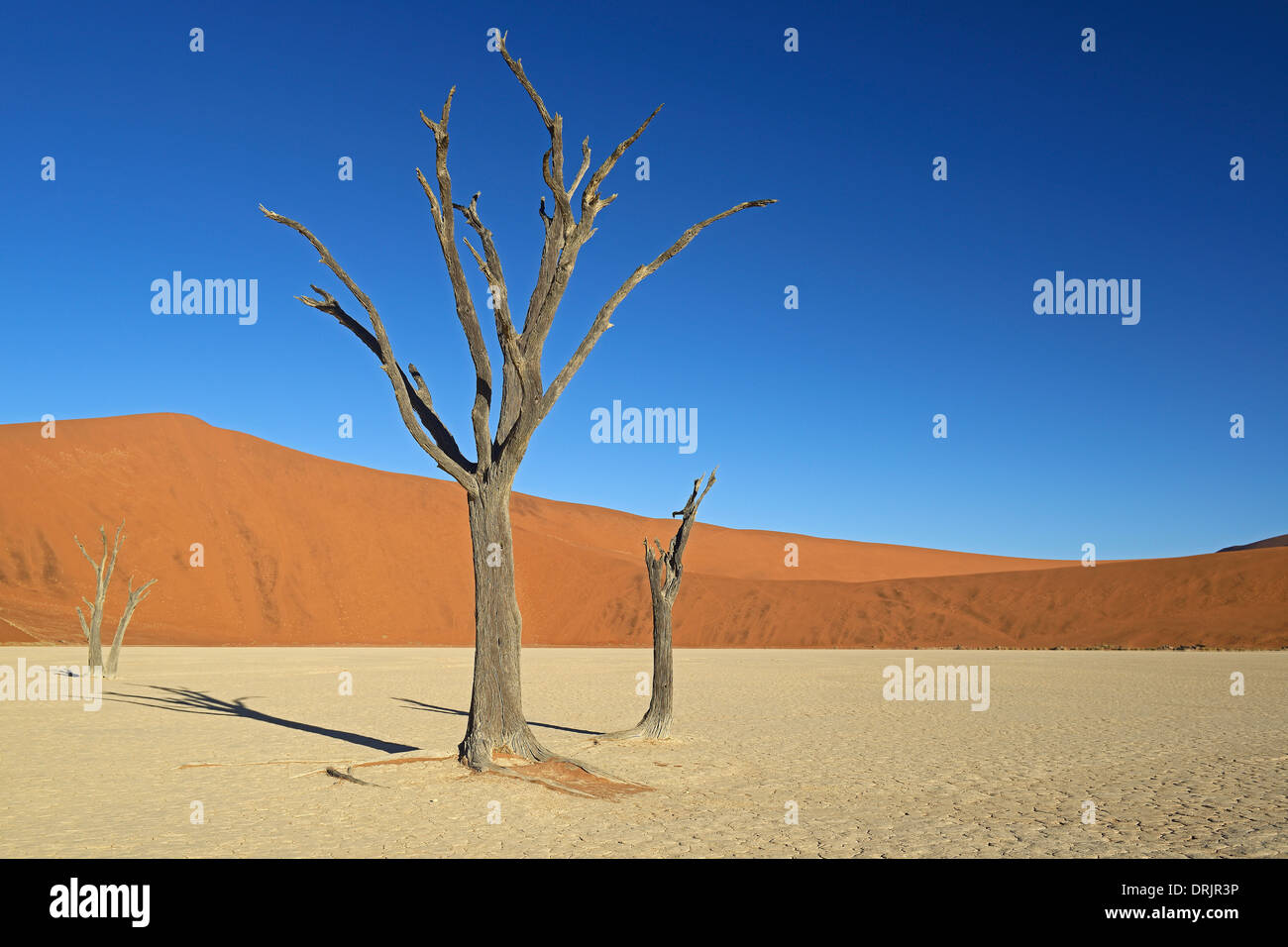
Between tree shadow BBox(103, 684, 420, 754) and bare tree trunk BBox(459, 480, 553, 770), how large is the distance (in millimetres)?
3345

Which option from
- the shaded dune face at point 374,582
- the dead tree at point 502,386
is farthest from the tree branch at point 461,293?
the shaded dune face at point 374,582

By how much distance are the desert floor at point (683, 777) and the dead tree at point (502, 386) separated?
1089 millimetres

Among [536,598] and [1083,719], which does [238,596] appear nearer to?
[536,598]

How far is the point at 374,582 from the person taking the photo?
218 ft

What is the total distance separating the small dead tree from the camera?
14.3 meters

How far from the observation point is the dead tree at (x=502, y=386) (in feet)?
34.6

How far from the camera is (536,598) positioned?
7025cm

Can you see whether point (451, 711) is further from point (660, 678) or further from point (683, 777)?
point (683, 777)

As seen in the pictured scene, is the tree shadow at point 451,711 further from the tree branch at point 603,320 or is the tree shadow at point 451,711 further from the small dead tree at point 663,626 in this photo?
the tree branch at point 603,320

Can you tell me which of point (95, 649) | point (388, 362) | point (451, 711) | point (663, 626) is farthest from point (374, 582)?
point (388, 362)

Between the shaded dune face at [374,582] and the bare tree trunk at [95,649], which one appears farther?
the shaded dune face at [374,582]

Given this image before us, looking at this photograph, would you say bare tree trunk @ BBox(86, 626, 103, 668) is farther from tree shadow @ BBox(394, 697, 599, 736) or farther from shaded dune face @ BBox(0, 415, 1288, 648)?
shaded dune face @ BBox(0, 415, 1288, 648)

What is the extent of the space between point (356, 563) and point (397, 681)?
43944mm

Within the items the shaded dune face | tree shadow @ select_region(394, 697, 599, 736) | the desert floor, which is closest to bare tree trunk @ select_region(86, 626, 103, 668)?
the desert floor
